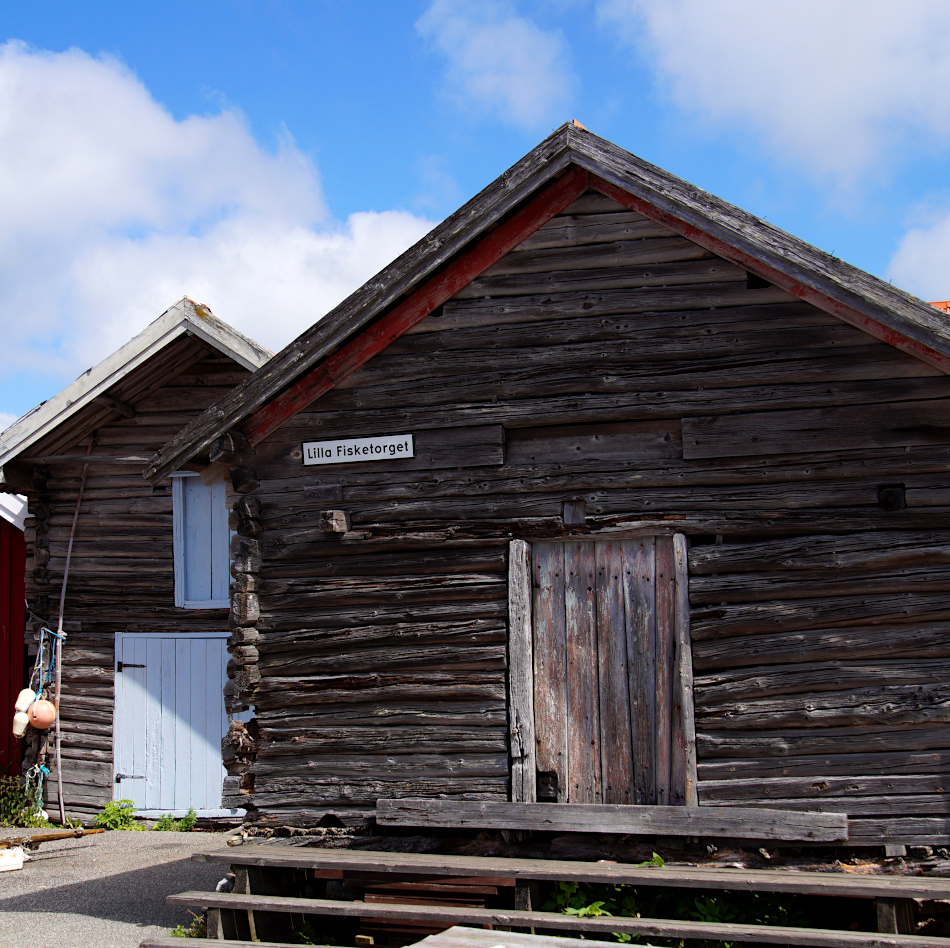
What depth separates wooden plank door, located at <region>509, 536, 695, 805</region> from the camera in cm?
594

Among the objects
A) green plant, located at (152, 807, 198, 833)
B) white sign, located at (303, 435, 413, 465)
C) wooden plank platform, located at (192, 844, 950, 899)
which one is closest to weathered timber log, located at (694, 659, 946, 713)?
wooden plank platform, located at (192, 844, 950, 899)

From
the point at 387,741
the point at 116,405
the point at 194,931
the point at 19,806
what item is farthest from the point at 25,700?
the point at 387,741

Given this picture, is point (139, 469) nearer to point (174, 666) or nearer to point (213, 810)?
point (174, 666)

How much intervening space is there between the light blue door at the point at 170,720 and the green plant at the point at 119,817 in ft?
0.29

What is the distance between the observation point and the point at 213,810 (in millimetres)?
9898

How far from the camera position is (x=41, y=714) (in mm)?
10227

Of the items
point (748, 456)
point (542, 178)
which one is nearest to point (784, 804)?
point (748, 456)

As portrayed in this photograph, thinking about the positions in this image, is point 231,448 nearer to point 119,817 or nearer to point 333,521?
point 333,521

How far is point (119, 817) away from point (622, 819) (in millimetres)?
6802

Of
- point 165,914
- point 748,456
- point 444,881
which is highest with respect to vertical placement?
point 748,456

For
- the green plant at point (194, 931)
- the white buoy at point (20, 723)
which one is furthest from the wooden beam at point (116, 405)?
the green plant at point (194, 931)

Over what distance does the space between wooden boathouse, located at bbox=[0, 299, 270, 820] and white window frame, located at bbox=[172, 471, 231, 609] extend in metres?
0.01

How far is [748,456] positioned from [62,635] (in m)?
8.45

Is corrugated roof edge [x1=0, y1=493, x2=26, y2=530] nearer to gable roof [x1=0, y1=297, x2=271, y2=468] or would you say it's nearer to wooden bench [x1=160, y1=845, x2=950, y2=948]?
gable roof [x1=0, y1=297, x2=271, y2=468]
